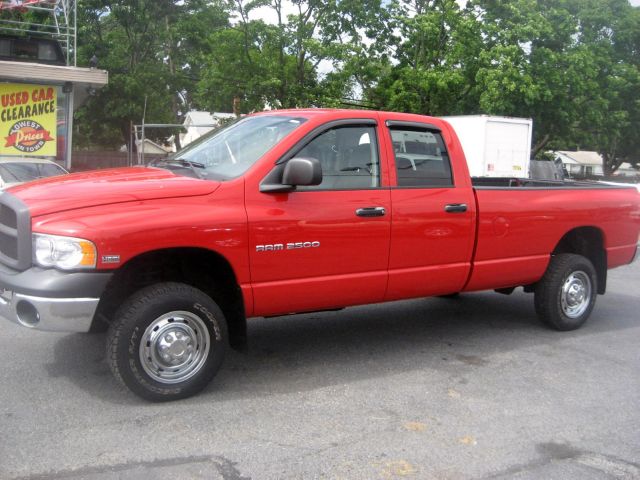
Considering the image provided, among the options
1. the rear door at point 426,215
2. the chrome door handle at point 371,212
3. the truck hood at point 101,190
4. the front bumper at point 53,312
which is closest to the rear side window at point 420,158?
the rear door at point 426,215

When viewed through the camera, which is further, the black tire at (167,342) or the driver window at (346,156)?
the driver window at (346,156)

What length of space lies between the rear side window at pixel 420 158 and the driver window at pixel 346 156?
22cm

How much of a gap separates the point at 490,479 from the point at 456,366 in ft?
6.08

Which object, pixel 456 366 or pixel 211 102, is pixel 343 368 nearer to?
pixel 456 366

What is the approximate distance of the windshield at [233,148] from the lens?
472 centimetres

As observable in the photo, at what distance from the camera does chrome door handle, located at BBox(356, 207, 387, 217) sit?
4871mm

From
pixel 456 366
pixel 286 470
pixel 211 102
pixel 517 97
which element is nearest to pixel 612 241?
pixel 456 366

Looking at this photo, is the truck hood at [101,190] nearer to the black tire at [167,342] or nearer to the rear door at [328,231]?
the rear door at [328,231]

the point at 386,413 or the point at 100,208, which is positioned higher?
the point at 100,208

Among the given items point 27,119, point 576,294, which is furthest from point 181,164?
point 27,119

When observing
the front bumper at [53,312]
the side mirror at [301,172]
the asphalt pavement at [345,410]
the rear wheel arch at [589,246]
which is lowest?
the asphalt pavement at [345,410]

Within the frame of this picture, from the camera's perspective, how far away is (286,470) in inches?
139

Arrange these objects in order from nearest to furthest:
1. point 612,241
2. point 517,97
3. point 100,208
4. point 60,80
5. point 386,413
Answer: point 100,208 → point 386,413 → point 612,241 → point 60,80 → point 517,97

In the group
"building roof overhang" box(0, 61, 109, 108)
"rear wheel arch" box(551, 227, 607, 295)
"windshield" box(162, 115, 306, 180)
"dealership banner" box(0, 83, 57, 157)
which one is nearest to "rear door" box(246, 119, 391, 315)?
"windshield" box(162, 115, 306, 180)
